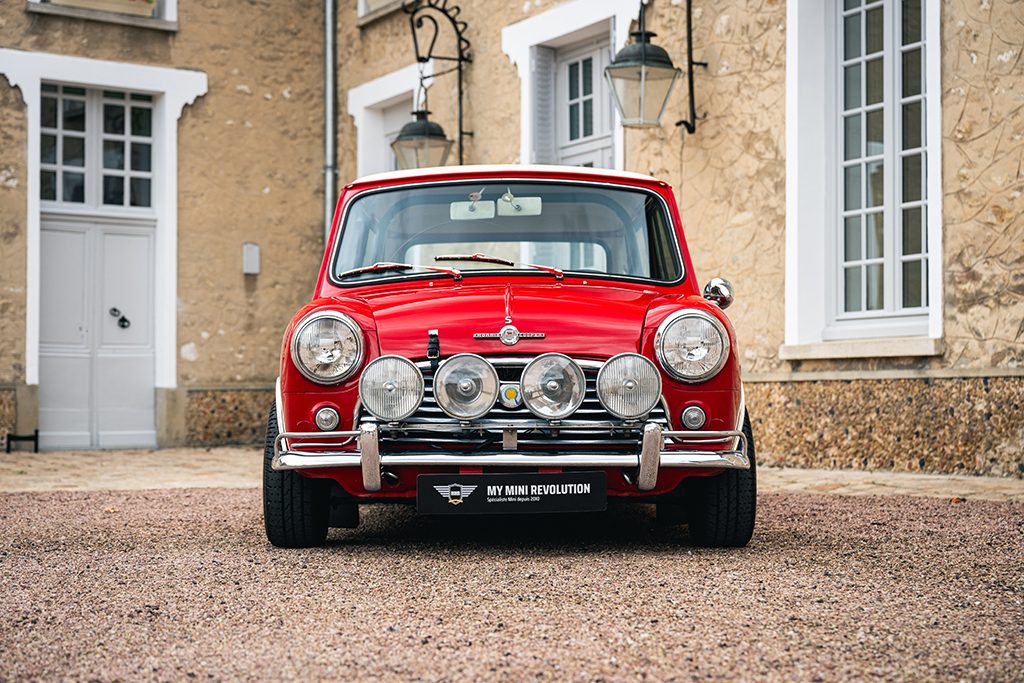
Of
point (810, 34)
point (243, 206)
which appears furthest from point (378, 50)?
point (810, 34)

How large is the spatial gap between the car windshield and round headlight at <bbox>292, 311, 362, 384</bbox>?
72 cm

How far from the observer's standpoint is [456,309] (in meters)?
4.66

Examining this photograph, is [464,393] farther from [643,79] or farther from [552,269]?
[643,79]

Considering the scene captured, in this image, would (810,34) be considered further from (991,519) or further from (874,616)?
(874,616)

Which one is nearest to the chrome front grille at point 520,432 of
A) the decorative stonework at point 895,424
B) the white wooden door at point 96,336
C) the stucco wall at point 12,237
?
the decorative stonework at point 895,424

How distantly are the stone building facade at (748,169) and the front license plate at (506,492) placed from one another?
3.99 meters

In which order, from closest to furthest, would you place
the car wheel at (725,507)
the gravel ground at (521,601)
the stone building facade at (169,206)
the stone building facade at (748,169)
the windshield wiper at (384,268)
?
1. the gravel ground at (521,601)
2. the car wheel at (725,507)
3. the windshield wiper at (384,268)
4. the stone building facade at (748,169)
5. the stone building facade at (169,206)

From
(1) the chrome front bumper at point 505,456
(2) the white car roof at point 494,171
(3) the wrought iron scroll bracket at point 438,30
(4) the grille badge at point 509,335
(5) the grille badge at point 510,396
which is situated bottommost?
(1) the chrome front bumper at point 505,456

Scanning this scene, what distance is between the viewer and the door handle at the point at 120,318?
1305cm

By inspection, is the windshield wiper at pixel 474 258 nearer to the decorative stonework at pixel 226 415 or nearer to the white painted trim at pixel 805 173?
the white painted trim at pixel 805 173

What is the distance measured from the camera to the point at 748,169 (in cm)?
947

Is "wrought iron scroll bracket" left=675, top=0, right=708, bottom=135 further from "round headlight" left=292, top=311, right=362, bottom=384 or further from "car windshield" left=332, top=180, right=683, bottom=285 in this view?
"round headlight" left=292, top=311, right=362, bottom=384

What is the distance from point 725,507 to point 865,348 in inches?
159

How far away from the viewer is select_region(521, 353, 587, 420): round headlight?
4.48 meters
